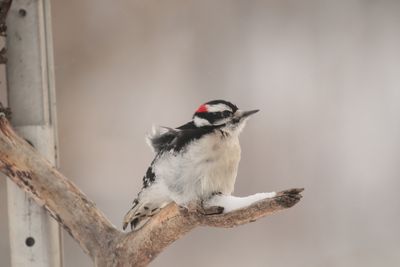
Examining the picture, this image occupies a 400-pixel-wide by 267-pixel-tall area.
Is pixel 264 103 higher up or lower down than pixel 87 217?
higher up

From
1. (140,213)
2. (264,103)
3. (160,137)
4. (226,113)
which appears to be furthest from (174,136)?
(264,103)

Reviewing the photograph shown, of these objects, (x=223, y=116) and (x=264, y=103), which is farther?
(x=264, y=103)

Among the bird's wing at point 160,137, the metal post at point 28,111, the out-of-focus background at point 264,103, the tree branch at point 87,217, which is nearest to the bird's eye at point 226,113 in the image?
the bird's wing at point 160,137

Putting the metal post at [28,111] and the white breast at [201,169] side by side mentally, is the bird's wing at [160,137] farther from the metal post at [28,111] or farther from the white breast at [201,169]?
the metal post at [28,111]

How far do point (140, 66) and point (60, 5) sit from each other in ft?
1.27

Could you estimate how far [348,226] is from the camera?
7.14ft

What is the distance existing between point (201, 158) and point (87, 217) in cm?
43

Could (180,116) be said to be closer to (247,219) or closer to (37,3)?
(37,3)

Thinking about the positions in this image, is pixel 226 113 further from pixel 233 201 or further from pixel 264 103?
pixel 264 103

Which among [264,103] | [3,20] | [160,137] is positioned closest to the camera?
[160,137]

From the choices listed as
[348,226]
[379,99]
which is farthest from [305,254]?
[379,99]

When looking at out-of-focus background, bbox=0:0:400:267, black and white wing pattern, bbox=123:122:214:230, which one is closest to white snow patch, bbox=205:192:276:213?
black and white wing pattern, bbox=123:122:214:230

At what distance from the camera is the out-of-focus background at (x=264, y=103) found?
2.12m

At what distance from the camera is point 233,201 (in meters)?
1.24
